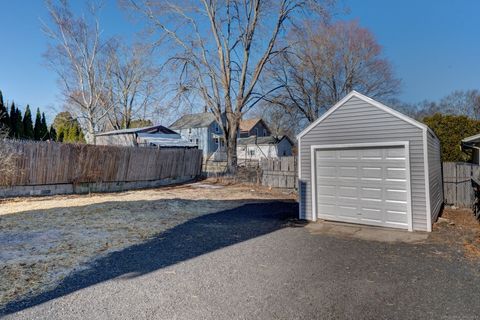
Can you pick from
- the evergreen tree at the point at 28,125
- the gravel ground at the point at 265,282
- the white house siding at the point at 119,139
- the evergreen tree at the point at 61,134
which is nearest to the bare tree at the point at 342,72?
the white house siding at the point at 119,139

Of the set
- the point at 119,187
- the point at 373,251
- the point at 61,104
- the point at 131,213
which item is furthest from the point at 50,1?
the point at 373,251

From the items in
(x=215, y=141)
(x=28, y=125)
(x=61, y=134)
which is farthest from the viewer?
(x=215, y=141)

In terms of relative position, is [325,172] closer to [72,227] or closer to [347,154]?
[347,154]

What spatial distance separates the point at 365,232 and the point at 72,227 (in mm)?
6466

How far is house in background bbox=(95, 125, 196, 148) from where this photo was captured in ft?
71.1

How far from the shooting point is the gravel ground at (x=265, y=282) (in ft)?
10.2

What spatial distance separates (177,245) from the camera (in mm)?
5574

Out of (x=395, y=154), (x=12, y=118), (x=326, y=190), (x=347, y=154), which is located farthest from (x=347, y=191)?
(x=12, y=118)

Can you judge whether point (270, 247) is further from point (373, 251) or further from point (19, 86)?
point (19, 86)

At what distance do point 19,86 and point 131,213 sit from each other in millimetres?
21897

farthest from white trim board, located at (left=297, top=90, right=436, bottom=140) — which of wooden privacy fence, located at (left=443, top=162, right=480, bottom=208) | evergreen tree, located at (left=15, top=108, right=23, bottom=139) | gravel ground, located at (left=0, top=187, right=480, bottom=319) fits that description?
evergreen tree, located at (left=15, top=108, right=23, bottom=139)

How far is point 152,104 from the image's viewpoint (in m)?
31.4

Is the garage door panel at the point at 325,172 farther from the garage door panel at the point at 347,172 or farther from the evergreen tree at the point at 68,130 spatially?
the evergreen tree at the point at 68,130

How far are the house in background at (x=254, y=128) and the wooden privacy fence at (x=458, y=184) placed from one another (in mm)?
35427
